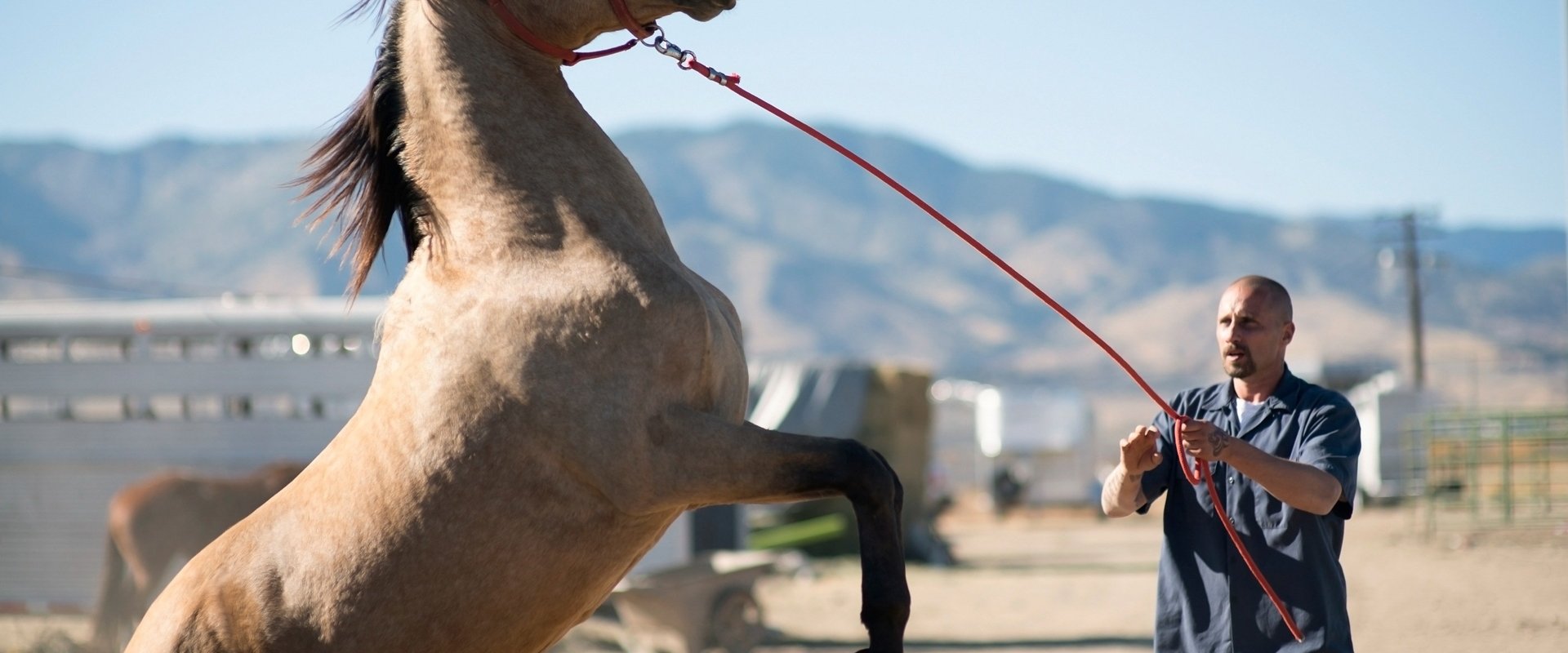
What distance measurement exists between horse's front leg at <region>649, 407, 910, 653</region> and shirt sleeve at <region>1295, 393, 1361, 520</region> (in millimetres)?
1162

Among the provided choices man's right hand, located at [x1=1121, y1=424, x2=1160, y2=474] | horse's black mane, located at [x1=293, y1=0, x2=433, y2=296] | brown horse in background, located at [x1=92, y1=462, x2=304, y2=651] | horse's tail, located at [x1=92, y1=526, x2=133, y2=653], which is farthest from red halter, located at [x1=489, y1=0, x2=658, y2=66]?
horse's tail, located at [x1=92, y1=526, x2=133, y2=653]

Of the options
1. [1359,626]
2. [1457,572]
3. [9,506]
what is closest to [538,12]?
[9,506]

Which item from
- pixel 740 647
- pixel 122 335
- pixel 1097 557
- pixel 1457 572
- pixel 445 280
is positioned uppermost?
pixel 445 280

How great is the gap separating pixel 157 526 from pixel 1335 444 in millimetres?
8398

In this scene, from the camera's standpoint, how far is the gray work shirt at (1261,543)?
3.53 m

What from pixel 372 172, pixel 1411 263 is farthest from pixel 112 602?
pixel 1411 263

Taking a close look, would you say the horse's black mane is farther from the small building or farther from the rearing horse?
the small building

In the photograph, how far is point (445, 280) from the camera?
3.21m

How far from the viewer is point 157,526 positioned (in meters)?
9.62

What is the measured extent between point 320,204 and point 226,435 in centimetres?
750

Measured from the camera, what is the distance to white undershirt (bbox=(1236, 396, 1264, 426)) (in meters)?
3.79

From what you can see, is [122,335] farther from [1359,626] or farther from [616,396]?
[1359,626]

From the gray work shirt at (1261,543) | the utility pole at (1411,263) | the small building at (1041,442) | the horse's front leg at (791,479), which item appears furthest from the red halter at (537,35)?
the utility pole at (1411,263)

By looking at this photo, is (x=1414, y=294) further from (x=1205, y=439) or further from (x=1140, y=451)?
(x=1205, y=439)
